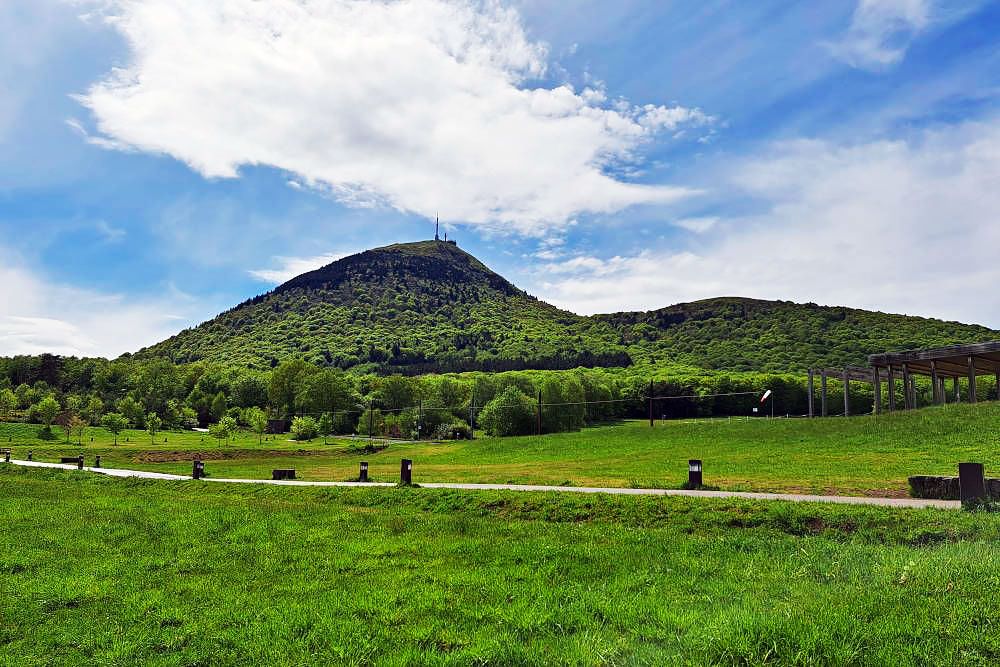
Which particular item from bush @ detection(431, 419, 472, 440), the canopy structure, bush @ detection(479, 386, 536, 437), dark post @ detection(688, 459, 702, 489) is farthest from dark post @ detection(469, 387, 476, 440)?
dark post @ detection(688, 459, 702, 489)

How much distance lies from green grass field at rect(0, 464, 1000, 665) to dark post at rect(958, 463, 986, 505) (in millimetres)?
1611

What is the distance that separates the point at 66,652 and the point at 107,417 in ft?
292

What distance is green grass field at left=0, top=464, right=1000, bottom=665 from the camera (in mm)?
6035

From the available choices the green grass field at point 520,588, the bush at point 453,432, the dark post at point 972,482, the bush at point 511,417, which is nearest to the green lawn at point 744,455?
the dark post at point 972,482

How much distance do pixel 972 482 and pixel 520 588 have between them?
Result: 1067cm

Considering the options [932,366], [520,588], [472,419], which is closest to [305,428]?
[472,419]

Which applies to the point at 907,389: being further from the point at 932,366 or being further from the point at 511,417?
the point at 511,417

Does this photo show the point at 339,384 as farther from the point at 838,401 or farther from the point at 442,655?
the point at 442,655

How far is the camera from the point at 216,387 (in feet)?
473

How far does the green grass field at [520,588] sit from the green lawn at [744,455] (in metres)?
6.95

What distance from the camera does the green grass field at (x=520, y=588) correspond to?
604cm

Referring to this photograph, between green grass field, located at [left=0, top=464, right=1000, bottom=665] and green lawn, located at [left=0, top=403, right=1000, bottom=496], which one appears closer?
green grass field, located at [left=0, top=464, right=1000, bottom=665]

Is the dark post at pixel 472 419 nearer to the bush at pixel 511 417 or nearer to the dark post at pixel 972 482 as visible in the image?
the bush at pixel 511 417

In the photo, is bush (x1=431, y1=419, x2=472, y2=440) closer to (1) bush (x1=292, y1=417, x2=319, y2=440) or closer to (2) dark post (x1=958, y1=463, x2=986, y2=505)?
(1) bush (x1=292, y1=417, x2=319, y2=440)
